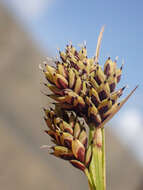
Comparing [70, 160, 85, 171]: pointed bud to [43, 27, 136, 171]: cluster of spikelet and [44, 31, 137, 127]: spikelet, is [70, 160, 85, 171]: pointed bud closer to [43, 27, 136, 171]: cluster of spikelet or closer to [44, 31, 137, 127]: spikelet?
[43, 27, 136, 171]: cluster of spikelet

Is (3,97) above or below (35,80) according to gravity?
below

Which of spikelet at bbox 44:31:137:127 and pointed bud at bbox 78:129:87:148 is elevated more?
spikelet at bbox 44:31:137:127

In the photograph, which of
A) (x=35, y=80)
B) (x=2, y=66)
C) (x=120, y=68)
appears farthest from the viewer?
(x=35, y=80)

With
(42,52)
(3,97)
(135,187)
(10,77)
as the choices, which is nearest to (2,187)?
(3,97)

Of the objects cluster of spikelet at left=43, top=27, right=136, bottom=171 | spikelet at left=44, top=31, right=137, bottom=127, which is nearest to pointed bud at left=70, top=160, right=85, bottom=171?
cluster of spikelet at left=43, top=27, right=136, bottom=171

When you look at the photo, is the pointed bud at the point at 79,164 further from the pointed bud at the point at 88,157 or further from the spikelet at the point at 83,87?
the spikelet at the point at 83,87

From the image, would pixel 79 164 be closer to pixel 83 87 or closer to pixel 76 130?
pixel 76 130

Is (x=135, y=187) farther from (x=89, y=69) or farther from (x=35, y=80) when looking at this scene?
(x=89, y=69)

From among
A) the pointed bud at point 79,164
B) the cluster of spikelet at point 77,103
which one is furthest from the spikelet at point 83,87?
Answer: the pointed bud at point 79,164
